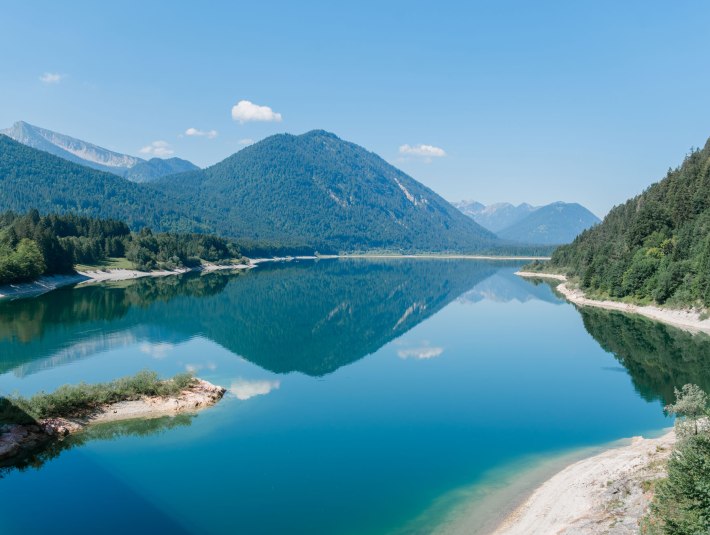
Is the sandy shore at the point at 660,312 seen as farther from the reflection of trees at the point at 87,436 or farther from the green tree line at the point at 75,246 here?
the green tree line at the point at 75,246

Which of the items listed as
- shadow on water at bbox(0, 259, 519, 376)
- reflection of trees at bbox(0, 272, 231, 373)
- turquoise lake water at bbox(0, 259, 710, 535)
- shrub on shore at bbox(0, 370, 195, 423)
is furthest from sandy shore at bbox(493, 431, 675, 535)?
reflection of trees at bbox(0, 272, 231, 373)

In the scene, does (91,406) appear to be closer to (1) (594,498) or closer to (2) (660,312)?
(1) (594,498)

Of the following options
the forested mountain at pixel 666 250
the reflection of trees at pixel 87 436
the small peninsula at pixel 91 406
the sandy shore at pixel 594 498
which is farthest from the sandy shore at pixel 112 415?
the forested mountain at pixel 666 250

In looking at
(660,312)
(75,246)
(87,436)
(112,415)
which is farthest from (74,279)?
(660,312)

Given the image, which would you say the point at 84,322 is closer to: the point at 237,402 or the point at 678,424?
the point at 237,402

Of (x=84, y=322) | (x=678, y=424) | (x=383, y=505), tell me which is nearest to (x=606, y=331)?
(x=678, y=424)

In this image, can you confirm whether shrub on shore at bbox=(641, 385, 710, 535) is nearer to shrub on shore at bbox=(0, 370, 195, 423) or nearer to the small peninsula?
the small peninsula
